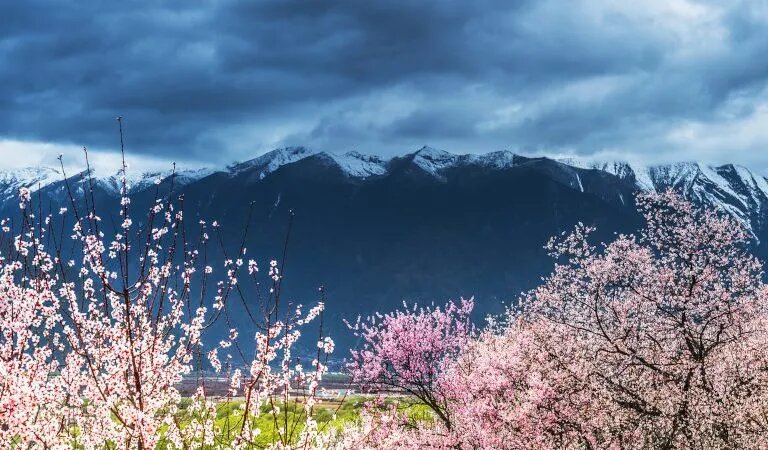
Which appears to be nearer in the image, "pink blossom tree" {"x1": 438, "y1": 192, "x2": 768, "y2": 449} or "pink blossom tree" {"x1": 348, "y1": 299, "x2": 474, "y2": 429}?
"pink blossom tree" {"x1": 438, "y1": 192, "x2": 768, "y2": 449}

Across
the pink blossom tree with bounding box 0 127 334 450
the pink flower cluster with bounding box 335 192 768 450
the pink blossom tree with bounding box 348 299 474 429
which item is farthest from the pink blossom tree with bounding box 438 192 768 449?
the pink blossom tree with bounding box 0 127 334 450

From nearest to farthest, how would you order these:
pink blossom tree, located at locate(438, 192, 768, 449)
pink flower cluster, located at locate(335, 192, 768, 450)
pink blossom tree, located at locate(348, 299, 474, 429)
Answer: pink blossom tree, located at locate(438, 192, 768, 449) < pink flower cluster, located at locate(335, 192, 768, 450) < pink blossom tree, located at locate(348, 299, 474, 429)

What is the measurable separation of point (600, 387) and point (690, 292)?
21.4ft

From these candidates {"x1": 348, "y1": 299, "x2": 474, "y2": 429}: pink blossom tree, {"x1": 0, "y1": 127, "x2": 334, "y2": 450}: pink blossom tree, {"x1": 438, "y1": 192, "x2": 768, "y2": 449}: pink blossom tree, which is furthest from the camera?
{"x1": 348, "y1": 299, "x2": 474, "y2": 429}: pink blossom tree

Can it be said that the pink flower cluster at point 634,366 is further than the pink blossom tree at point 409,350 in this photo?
No

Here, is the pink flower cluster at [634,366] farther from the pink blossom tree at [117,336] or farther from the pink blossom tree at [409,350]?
the pink blossom tree at [117,336]

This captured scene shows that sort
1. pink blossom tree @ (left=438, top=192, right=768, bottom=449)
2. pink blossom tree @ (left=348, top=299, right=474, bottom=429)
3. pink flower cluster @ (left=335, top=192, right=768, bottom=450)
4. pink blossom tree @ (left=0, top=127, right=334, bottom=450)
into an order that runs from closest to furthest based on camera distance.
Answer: pink blossom tree @ (left=0, top=127, right=334, bottom=450)
pink blossom tree @ (left=438, top=192, right=768, bottom=449)
pink flower cluster @ (left=335, top=192, right=768, bottom=450)
pink blossom tree @ (left=348, top=299, right=474, bottom=429)

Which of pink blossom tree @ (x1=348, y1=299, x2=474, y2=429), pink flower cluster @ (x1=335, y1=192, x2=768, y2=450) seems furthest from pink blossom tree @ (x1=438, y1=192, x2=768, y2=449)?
pink blossom tree @ (x1=348, y1=299, x2=474, y2=429)

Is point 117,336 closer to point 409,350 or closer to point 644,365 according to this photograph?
point 644,365

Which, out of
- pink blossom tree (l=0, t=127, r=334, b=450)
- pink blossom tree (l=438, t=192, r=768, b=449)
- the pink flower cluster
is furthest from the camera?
the pink flower cluster

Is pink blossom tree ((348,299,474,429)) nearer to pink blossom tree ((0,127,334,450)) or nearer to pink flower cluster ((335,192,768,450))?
pink flower cluster ((335,192,768,450))

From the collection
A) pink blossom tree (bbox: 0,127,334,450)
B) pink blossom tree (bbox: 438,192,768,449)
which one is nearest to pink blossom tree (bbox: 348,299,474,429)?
pink blossom tree (bbox: 438,192,768,449)

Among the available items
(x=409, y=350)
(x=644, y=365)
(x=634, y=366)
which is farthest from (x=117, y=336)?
(x=409, y=350)

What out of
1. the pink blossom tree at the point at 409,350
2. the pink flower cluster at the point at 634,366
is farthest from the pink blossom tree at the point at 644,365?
the pink blossom tree at the point at 409,350
